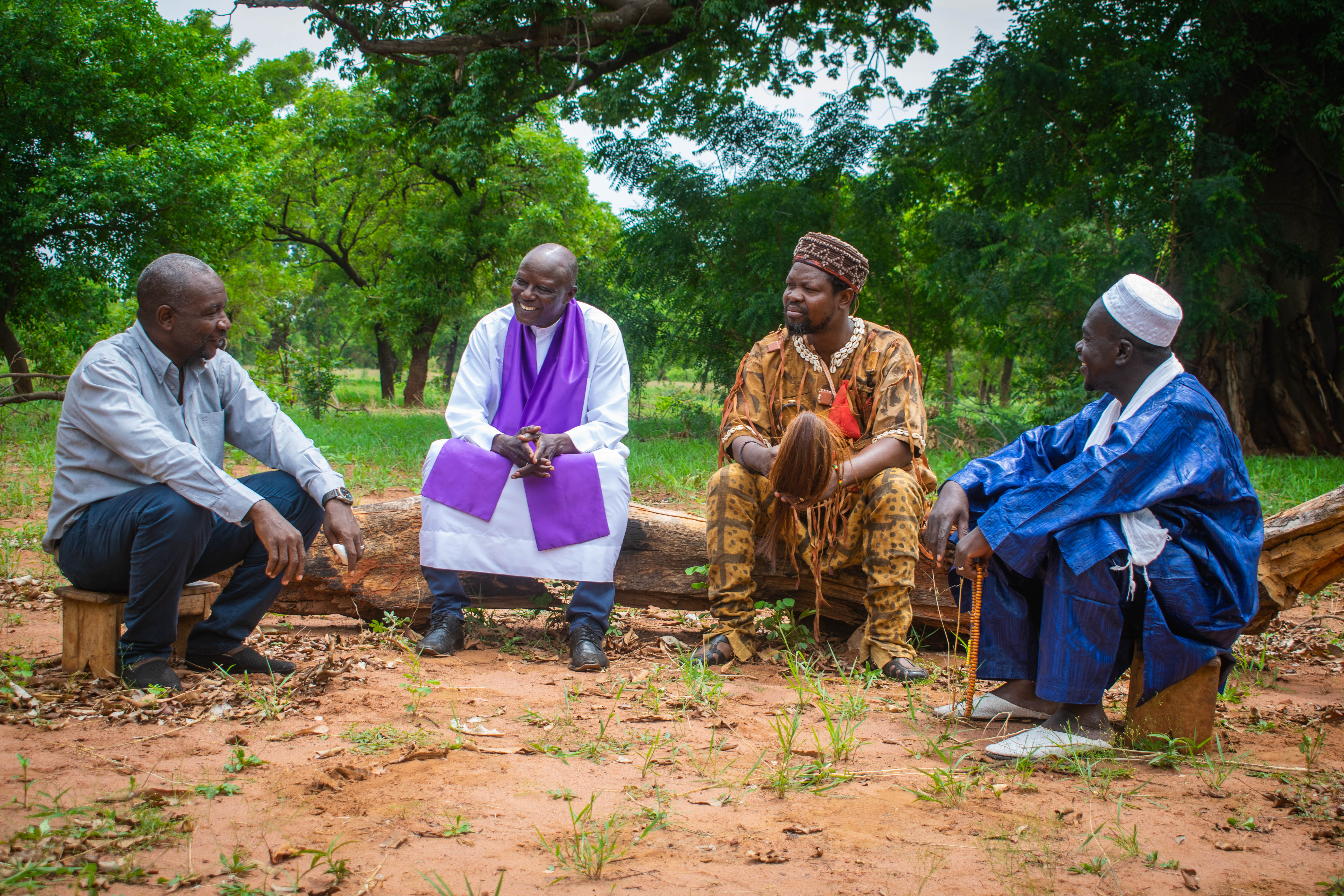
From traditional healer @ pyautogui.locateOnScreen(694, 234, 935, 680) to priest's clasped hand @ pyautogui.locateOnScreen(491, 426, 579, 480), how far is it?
2.33ft

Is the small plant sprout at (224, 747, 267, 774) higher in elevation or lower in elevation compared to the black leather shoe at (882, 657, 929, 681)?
lower

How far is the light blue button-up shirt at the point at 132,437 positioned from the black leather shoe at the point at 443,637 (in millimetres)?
832

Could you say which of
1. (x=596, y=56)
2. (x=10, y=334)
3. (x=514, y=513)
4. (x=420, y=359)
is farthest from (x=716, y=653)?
(x=420, y=359)

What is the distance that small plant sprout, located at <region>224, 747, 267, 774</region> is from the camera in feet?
8.58

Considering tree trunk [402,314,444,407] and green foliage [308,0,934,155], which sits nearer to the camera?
green foliage [308,0,934,155]

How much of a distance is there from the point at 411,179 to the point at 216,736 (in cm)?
2311

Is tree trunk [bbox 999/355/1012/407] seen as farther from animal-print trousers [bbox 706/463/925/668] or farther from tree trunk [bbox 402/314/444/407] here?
animal-print trousers [bbox 706/463/925/668]

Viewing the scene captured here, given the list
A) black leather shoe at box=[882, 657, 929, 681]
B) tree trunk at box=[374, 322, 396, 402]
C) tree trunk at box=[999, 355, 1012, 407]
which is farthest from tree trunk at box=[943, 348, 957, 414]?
tree trunk at box=[374, 322, 396, 402]

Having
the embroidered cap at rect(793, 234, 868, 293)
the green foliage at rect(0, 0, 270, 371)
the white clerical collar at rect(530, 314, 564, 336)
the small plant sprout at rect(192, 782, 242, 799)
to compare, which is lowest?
the small plant sprout at rect(192, 782, 242, 799)

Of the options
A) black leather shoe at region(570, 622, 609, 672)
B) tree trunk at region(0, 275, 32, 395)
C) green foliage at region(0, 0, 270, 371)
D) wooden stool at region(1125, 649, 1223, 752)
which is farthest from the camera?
tree trunk at region(0, 275, 32, 395)

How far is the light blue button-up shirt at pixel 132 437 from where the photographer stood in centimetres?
324

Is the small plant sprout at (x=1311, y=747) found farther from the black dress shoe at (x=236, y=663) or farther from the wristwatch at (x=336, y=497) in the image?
the black dress shoe at (x=236, y=663)

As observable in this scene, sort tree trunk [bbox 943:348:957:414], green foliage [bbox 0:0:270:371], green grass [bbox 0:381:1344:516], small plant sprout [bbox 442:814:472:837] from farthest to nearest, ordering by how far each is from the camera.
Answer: green foliage [bbox 0:0:270:371] < tree trunk [bbox 943:348:957:414] < green grass [bbox 0:381:1344:516] < small plant sprout [bbox 442:814:472:837]

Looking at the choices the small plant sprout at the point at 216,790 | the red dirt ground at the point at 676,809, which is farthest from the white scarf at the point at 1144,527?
the small plant sprout at the point at 216,790
